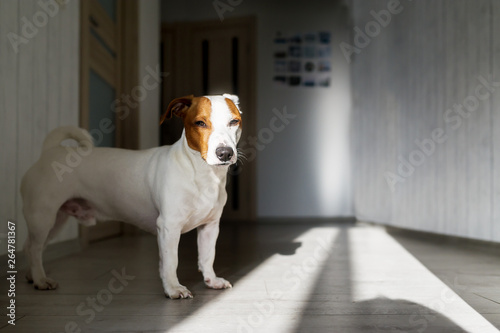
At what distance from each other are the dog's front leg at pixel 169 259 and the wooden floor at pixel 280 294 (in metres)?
0.04

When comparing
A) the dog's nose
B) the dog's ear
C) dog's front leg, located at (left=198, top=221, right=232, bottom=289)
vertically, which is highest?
the dog's ear

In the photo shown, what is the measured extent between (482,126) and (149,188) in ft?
6.86

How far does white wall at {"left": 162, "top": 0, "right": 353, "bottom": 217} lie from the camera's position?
5.43 metres

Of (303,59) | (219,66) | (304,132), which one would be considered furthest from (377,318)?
(219,66)

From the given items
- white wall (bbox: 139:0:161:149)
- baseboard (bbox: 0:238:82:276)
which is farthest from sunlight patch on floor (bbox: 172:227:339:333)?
white wall (bbox: 139:0:161:149)

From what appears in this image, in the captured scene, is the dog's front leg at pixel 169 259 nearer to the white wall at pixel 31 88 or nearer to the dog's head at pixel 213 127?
the dog's head at pixel 213 127

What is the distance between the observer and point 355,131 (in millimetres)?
5273

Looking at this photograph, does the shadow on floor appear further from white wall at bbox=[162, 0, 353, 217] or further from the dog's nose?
white wall at bbox=[162, 0, 353, 217]

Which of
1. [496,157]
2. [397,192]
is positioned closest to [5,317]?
[496,157]

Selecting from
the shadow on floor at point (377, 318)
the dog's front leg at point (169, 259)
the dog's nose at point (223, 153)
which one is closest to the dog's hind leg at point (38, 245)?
the dog's front leg at point (169, 259)

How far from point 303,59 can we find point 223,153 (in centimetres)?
442

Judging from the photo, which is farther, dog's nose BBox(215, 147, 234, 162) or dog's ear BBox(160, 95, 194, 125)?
dog's ear BBox(160, 95, 194, 125)

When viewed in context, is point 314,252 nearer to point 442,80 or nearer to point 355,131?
point 442,80

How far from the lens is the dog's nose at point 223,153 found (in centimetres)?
135
